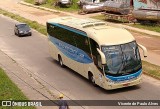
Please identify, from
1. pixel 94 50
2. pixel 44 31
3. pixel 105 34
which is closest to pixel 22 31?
pixel 44 31

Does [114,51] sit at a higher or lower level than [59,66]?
higher

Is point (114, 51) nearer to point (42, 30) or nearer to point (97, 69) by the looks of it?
point (97, 69)

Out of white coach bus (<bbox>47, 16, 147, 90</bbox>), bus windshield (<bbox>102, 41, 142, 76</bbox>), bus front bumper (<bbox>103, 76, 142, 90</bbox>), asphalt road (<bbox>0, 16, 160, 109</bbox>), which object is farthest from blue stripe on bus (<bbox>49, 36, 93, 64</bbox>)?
bus front bumper (<bbox>103, 76, 142, 90</bbox>)

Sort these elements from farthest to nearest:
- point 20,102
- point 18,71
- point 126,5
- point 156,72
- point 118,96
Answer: point 126,5, point 18,71, point 156,72, point 118,96, point 20,102

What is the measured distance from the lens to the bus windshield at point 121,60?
68.3ft

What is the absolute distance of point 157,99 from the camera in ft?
66.2

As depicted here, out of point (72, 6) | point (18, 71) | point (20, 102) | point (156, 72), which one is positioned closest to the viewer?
point (20, 102)

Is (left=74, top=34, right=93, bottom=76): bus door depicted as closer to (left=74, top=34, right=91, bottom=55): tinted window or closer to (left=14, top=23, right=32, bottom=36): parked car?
(left=74, top=34, right=91, bottom=55): tinted window

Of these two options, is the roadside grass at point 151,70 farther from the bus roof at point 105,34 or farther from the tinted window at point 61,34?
the tinted window at point 61,34

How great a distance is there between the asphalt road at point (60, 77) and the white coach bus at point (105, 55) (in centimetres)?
59

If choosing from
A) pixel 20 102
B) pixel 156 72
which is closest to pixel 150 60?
pixel 156 72

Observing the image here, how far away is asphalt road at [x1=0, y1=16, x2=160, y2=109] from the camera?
2125cm

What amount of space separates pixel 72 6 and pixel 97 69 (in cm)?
4672

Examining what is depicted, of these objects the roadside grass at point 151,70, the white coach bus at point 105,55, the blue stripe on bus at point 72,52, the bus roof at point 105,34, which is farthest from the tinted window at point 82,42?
the roadside grass at point 151,70
